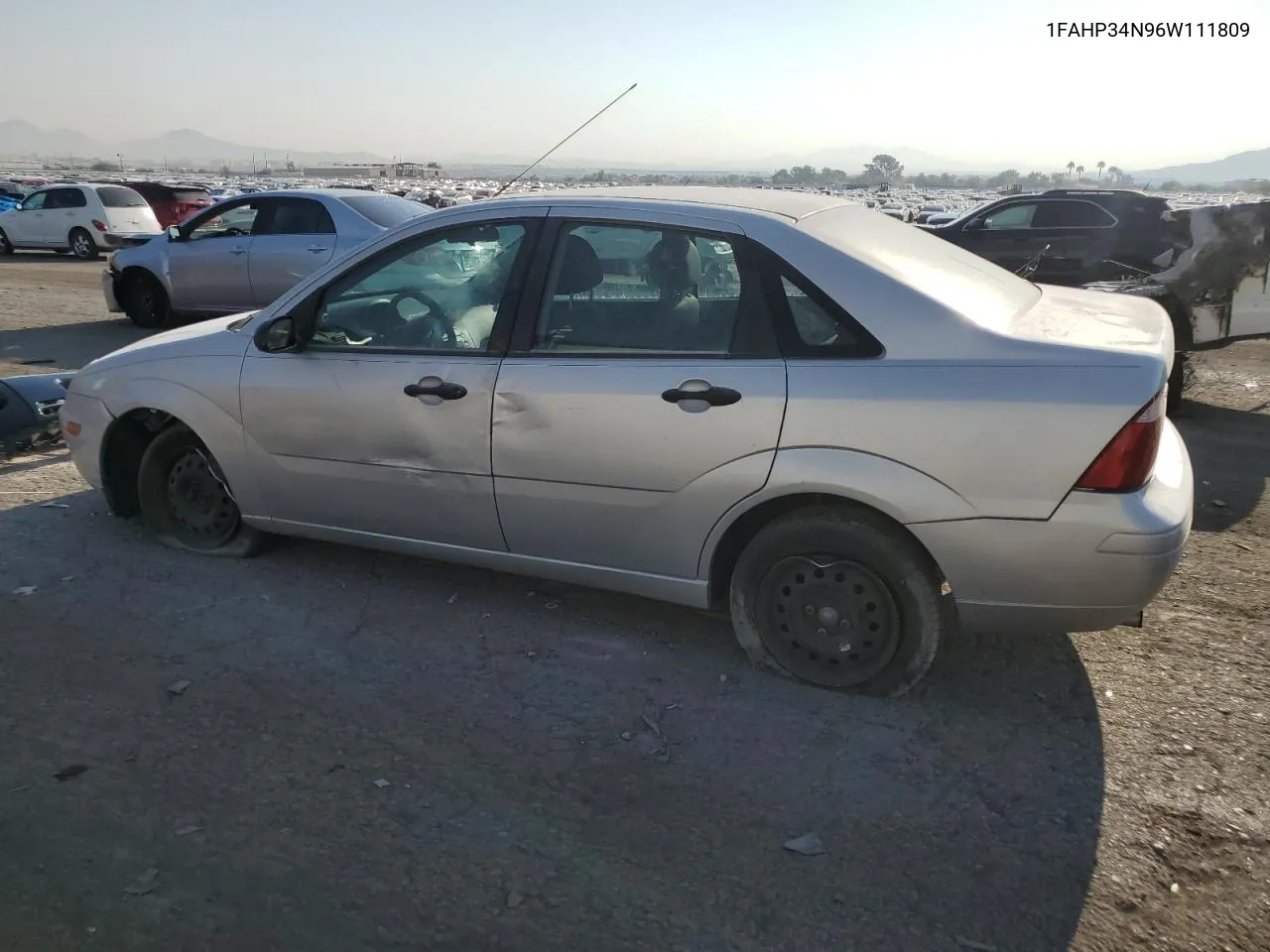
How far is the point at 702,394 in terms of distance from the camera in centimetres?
357

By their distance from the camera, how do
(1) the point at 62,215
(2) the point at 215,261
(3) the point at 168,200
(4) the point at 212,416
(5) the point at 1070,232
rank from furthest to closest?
(3) the point at 168,200 < (1) the point at 62,215 < (5) the point at 1070,232 < (2) the point at 215,261 < (4) the point at 212,416

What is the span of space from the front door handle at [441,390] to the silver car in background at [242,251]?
7.21 m

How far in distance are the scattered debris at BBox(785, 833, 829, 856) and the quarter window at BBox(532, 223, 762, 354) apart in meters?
1.67

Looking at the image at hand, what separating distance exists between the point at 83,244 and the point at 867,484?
2400cm

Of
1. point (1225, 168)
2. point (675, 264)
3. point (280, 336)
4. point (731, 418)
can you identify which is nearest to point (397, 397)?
point (280, 336)

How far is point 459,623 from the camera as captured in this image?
14.1ft

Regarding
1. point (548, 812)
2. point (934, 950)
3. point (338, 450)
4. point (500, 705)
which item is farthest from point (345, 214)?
point (934, 950)

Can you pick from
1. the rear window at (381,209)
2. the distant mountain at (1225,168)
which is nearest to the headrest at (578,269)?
the rear window at (381,209)

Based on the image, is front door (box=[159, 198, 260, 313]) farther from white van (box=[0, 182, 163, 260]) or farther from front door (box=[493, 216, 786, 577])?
white van (box=[0, 182, 163, 260])

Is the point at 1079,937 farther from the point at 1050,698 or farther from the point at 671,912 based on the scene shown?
the point at 1050,698

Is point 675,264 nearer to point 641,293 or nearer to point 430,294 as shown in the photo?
point 641,293

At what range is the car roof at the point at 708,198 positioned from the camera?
392 cm

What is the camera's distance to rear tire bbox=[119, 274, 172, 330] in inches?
493

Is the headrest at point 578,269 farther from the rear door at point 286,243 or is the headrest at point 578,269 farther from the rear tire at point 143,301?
the rear tire at point 143,301
